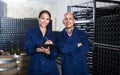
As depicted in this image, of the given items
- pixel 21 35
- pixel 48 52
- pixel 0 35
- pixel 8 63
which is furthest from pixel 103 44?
pixel 0 35

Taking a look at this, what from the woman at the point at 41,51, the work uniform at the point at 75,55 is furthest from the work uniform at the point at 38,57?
the work uniform at the point at 75,55

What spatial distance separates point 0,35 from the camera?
424 centimetres

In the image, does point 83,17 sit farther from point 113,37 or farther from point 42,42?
point 42,42

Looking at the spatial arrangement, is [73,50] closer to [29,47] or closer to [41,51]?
[41,51]

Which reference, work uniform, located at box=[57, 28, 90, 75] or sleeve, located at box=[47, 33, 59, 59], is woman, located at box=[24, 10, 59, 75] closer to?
sleeve, located at box=[47, 33, 59, 59]

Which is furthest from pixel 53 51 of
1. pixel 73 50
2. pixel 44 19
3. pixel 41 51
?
pixel 44 19

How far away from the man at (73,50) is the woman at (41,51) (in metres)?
0.26

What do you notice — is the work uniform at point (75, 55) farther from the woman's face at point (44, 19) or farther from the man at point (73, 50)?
the woman's face at point (44, 19)

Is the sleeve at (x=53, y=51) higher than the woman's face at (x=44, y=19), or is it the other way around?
the woman's face at (x=44, y=19)

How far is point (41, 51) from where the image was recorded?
241 cm

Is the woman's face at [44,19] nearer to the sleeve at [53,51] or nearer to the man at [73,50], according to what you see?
the sleeve at [53,51]

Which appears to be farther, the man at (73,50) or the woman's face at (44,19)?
the man at (73,50)

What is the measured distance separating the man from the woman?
257 mm

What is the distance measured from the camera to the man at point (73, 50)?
267 centimetres
